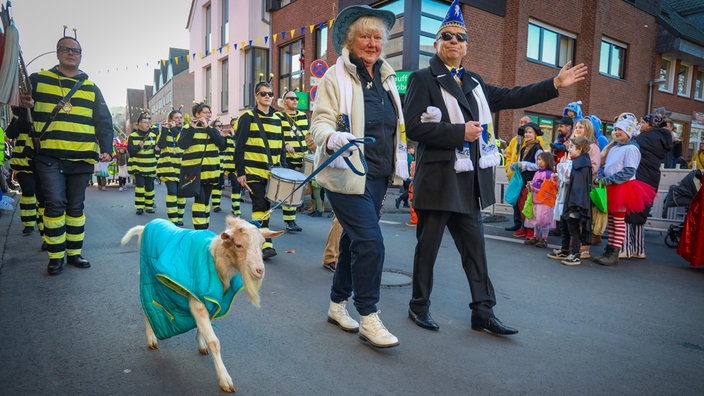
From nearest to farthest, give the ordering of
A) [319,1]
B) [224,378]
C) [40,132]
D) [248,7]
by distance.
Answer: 1. [224,378]
2. [40,132]
3. [319,1]
4. [248,7]

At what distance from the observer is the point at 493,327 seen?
3549 millimetres

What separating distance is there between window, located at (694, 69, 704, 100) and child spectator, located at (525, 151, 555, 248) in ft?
83.1

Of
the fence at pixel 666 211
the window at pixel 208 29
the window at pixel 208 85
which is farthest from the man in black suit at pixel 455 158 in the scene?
the window at pixel 208 29

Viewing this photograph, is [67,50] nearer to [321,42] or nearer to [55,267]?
[55,267]

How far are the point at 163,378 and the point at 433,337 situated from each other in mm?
1876

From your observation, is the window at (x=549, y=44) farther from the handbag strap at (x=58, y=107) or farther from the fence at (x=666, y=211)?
the handbag strap at (x=58, y=107)

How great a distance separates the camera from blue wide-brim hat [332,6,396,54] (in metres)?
3.32

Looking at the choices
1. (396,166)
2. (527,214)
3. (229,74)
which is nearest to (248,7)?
(229,74)

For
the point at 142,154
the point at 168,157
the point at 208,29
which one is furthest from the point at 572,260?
the point at 208,29

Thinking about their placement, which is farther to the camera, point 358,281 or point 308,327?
point 308,327

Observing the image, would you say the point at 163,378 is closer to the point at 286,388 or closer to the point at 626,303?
the point at 286,388

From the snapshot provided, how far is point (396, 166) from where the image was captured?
11.4 ft

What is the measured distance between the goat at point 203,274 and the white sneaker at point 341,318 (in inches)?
43.1

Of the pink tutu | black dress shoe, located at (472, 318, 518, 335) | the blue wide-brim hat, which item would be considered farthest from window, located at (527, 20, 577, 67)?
black dress shoe, located at (472, 318, 518, 335)
